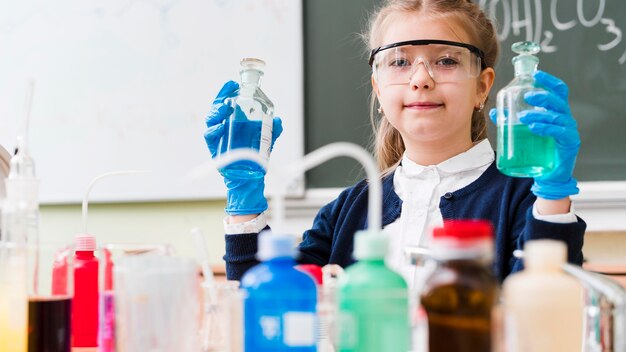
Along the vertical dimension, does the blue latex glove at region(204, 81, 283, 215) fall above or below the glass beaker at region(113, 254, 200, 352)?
above

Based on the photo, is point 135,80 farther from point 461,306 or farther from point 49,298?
point 461,306

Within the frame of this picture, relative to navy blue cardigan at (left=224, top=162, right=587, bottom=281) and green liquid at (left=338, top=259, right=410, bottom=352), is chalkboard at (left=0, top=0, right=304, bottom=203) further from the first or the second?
green liquid at (left=338, top=259, right=410, bottom=352)

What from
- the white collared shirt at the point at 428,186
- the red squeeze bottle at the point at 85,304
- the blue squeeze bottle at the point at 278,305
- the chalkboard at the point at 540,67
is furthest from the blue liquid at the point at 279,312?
the chalkboard at the point at 540,67

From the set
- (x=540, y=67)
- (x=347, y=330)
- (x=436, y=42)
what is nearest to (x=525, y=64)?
(x=436, y=42)

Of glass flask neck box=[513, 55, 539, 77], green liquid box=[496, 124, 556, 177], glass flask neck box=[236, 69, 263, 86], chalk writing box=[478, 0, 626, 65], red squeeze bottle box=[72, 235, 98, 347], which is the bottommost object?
red squeeze bottle box=[72, 235, 98, 347]

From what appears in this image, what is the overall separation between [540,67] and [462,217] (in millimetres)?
878

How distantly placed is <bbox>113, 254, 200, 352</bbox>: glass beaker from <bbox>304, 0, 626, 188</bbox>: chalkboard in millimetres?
1520

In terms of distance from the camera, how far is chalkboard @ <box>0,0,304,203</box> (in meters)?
2.31

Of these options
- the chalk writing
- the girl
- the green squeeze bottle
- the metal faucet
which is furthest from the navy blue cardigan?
the chalk writing

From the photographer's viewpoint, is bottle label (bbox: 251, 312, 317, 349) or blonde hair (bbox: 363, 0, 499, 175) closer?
bottle label (bbox: 251, 312, 317, 349)

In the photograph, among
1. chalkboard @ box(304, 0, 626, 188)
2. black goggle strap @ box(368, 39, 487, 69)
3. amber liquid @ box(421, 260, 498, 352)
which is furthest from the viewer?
chalkboard @ box(304, 0, 626, 188)

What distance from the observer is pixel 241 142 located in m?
1.28

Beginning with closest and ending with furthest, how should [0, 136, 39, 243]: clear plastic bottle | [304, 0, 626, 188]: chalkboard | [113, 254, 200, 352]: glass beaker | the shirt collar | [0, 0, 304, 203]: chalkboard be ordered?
1. [113, 254, 200, 352]: glass beaker
2. [0, 136, 39, 243]: clear plastic bottle
3. the shirt collar
4. [304, 0, 626, 188]: chalkboard
5. [0, 0, 304, 203]: chalkboard

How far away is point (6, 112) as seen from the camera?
2.52 meters
